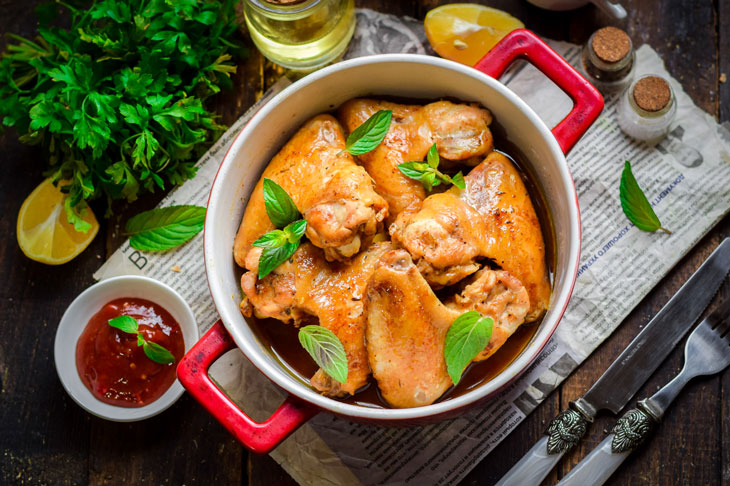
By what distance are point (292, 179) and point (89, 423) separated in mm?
1186

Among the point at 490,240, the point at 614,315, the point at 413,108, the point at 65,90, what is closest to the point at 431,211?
the point at 490,240

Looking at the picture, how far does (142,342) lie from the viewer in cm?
199

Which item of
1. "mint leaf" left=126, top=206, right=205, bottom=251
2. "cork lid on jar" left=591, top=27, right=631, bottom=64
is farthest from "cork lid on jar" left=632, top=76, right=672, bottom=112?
"mint leaf" left=126, top=206, right=205, bottom=251

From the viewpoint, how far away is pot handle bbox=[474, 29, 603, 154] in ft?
5.41

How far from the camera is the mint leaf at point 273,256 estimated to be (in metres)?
1.61

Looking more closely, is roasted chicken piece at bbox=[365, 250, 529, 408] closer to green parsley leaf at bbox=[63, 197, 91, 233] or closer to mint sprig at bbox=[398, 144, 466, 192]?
mint sprig at bbox=[398, 144, 466, 192]

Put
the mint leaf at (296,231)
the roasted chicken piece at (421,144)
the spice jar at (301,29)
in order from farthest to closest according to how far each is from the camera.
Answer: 1. the spice jar at (301,29)
2. the roasted chicken piece at (421,144)
3. the mint leaf at (296,231)

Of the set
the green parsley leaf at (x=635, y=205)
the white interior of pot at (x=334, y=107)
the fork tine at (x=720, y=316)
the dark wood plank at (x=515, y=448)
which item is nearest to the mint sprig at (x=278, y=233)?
the white interior of pot at (x=334, y=107)

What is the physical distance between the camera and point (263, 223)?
1.74 m

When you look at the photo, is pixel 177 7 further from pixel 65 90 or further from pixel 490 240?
pixel 490 240

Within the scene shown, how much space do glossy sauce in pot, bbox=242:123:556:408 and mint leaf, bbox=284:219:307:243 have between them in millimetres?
324

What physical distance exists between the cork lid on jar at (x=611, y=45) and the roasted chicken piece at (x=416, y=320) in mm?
935

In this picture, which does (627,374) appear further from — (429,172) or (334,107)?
(334,107)

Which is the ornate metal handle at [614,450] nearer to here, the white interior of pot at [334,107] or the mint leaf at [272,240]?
the white interior of pot at [334,107]
